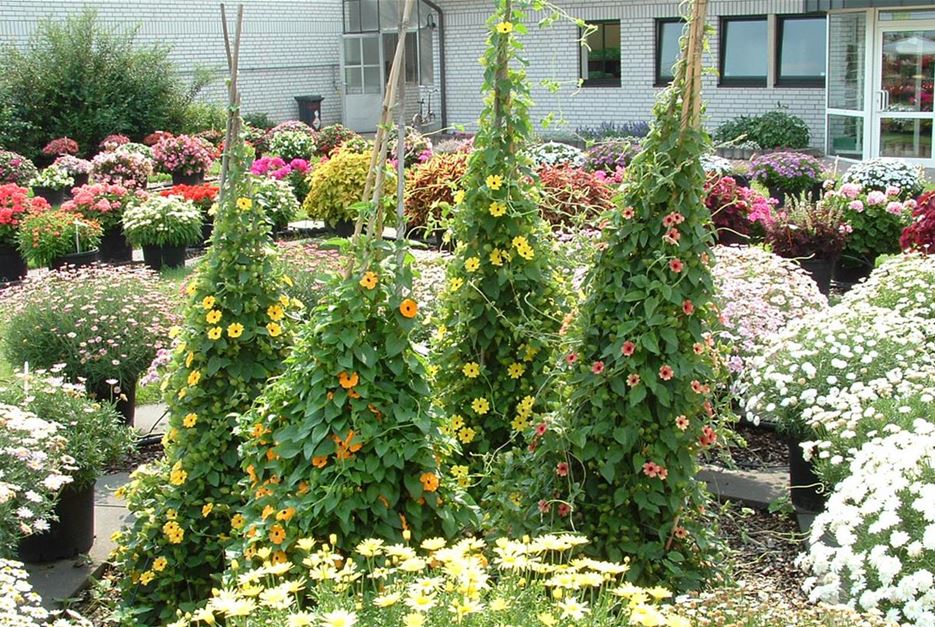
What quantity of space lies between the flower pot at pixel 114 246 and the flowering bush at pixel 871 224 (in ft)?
23.1

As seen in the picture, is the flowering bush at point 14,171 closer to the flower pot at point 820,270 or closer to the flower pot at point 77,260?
the flower pot at point 77,260

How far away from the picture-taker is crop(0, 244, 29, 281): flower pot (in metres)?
10.6

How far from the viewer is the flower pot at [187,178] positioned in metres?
17.4

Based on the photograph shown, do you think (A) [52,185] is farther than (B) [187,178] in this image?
No

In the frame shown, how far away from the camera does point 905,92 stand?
18.1 m

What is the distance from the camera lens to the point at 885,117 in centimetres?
1820

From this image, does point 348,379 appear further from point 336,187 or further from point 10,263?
point 336,187

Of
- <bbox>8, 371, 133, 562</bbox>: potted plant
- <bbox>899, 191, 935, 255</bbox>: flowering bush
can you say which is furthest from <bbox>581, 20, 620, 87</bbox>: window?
<bbox>8, 371, 133, 562</bbox>: potted plant

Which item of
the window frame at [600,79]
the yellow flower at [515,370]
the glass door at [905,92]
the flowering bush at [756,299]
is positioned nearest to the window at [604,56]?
the window frame at [600,79]

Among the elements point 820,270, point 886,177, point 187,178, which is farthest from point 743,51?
point 820,270

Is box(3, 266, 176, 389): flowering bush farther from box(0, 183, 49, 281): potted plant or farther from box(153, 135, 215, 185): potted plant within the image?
box(153, 135, 215, 185): potted plant

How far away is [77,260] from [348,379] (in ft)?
26.8

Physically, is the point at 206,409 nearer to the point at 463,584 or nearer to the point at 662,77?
the point at 463,584

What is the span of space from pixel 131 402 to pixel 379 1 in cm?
2174
